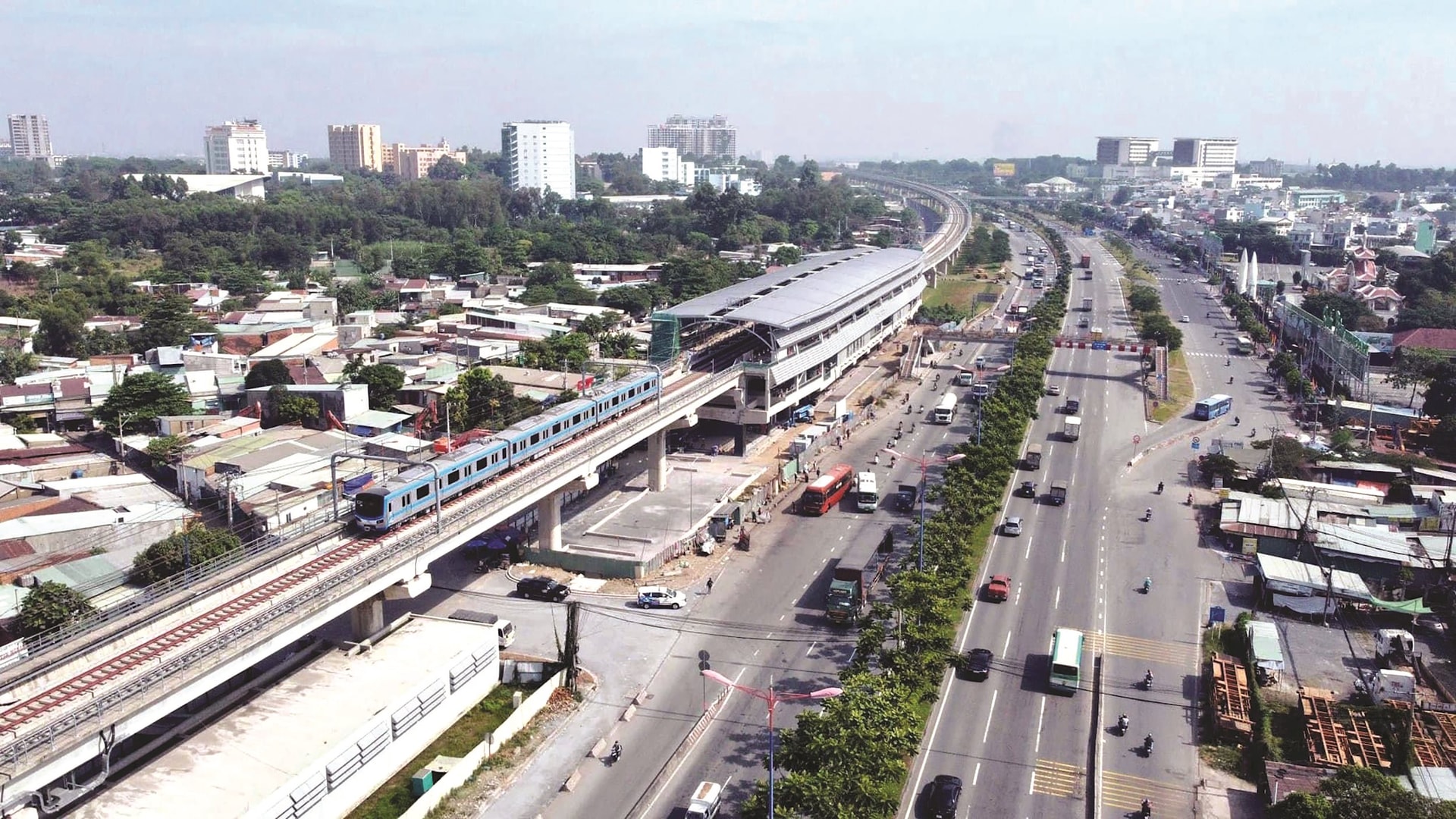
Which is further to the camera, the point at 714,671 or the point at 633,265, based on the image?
the point at 633,265

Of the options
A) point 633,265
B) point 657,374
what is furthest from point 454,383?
point 633,265

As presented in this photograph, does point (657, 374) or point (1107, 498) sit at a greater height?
point (657, 374)

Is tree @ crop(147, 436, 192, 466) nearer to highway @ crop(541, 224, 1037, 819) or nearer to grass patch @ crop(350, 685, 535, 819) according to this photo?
grass patch @ crop(350, 685, 535, 819)

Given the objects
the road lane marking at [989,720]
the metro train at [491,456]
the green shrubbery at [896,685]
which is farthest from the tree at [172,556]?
the road lane marking at [989,720]

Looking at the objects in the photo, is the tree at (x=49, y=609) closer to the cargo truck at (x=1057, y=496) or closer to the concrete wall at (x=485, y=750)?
the concrete wall at (x=485, y=750)

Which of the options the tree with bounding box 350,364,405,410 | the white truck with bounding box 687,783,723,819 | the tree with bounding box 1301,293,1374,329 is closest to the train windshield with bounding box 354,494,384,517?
the white truck with bounding box 687,783,723,819

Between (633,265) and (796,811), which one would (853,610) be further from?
(633,265)

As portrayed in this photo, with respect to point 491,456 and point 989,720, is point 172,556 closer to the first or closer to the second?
point 491,456
